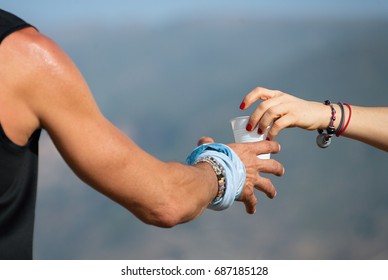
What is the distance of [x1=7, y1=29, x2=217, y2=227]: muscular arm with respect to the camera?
101 inches

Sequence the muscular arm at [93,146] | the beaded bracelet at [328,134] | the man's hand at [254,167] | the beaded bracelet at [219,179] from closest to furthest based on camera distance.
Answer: the muscular arm at [93,146] < the beaded bracelet at [219,179] < the man's hand at [254,167] < the beaded bracelet at [328,134]

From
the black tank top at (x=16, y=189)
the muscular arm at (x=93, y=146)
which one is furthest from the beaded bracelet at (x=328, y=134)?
the black tank top at (x=16, y=189)

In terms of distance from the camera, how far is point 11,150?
264 centimetres

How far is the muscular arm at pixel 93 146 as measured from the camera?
2574 mm

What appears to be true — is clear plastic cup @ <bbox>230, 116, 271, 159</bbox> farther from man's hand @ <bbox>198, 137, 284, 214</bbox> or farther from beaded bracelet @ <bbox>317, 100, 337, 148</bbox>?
beaded bracelet @ <bbox>317, 100, 337, 148</bbox>

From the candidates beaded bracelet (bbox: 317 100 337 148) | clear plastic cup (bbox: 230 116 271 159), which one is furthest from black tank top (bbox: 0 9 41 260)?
beaded bracelet (bbox: 317 100 337 148)

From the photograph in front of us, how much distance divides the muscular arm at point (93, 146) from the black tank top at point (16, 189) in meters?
0.11

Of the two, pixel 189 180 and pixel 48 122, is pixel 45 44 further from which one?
pixel 189 180

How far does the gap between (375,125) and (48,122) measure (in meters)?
Result: 3.18

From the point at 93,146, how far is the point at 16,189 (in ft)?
1.35

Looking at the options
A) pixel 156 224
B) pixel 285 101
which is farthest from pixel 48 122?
pixel 285 101

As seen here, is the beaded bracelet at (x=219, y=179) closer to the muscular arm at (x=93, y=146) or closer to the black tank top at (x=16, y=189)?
the muscular arm at (x=93, y=146)

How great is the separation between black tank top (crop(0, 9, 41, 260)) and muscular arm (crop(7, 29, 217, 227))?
108 mm

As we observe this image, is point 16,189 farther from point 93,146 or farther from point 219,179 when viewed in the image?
point 219,179
